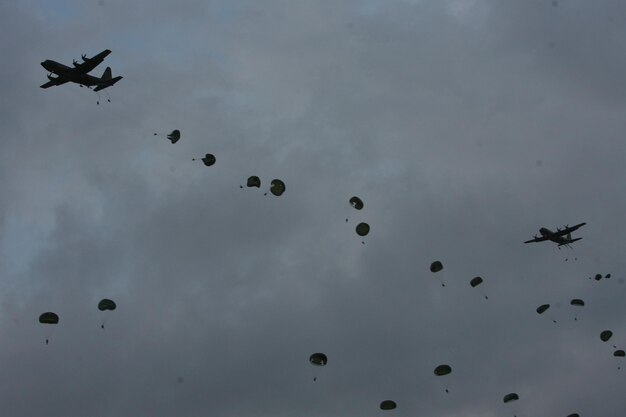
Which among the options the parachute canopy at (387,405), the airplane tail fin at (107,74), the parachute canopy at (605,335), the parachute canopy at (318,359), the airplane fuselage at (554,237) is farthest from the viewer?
the airplane fuselage at (554,237)

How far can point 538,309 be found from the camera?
69.8m

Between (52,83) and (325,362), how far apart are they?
36674 mm

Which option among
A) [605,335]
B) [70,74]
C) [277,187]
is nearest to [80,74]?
[70,74]

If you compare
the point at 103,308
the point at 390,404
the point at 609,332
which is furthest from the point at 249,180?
the point at 609,332

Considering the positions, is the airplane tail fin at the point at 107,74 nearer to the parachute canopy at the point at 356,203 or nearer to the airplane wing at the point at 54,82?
the airplane wing at the point at 54,82

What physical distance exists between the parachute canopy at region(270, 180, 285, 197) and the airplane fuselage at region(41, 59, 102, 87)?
22.3 metres

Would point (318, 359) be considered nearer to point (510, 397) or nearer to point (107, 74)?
point (510, 397)

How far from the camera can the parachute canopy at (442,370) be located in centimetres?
6394

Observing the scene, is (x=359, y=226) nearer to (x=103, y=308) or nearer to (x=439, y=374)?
(x=439, y=374)

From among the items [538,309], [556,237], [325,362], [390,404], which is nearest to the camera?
[390,404]

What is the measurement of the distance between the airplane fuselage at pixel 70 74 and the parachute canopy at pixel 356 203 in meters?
28.8

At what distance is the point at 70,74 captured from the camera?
71.3 m

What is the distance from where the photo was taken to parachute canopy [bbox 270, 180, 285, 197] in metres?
63.1

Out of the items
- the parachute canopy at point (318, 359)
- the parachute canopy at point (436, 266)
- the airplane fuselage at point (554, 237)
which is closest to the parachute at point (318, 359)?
the parachute canopy at point (318, 359)
